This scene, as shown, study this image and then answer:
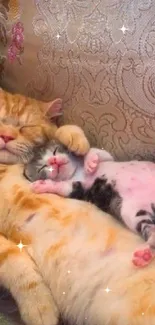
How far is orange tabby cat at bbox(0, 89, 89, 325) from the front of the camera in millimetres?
840

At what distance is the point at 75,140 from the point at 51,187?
0.12 meters

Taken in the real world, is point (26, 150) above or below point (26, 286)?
above

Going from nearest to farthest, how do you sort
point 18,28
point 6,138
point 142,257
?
1. point 142,257
2. point 6,138
3. point 18,28

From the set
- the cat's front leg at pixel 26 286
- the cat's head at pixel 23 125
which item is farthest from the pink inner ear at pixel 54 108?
the cat's front leg at pixel 26 286

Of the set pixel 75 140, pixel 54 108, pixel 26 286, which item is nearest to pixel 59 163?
pixel 75 140

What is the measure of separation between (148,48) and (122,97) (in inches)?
4.1

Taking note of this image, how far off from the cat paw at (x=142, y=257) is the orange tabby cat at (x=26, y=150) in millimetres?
146

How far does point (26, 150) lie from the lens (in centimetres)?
110

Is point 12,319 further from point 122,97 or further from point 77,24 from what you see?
point 77,24

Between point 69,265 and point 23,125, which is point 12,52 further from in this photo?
point 69,265

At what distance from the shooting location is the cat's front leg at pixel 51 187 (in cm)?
100

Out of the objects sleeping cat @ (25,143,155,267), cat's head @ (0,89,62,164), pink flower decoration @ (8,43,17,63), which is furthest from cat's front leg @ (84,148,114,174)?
pink flower decoration @ (8,43,17,63)

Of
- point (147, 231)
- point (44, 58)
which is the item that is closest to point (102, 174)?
point (147, 231)

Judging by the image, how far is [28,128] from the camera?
1.14 metres
